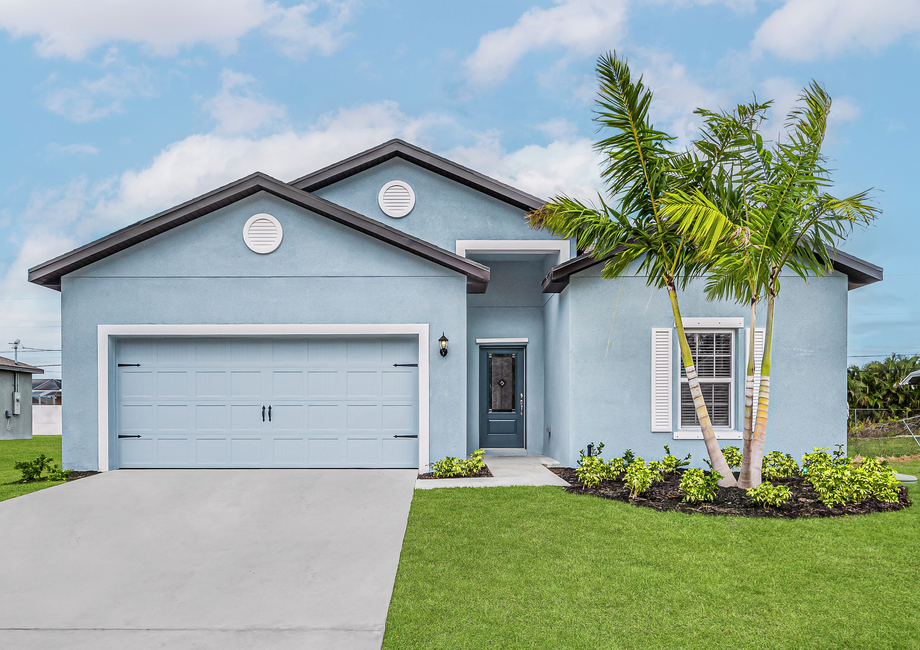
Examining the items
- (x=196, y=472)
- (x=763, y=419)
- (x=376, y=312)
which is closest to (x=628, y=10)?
(x=376, y=312)

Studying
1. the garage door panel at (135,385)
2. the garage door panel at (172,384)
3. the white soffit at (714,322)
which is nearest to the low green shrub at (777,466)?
the white soffit at (714,322)

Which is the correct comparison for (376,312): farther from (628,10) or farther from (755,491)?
(628,10)

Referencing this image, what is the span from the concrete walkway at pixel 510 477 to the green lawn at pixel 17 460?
565 centimetres

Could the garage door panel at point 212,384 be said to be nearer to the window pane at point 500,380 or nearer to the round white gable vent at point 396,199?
the round white gable vent at point 396,199

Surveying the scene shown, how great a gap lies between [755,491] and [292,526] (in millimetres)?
5512

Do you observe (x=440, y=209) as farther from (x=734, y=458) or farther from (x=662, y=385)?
(x=734, y=458)

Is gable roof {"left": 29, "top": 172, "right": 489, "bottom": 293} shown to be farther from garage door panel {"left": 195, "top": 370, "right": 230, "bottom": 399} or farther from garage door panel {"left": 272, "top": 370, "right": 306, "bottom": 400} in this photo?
garage door panel {"left": 272, "top": 370, "right": 306, "bottom": 400}

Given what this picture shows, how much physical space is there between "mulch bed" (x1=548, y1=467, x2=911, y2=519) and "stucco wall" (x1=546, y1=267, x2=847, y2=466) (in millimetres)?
1677

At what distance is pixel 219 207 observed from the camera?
10.2 meters

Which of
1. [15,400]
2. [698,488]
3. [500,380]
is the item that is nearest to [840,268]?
[698,488]

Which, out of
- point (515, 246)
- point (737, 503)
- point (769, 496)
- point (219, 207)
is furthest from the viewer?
point (515, 246)

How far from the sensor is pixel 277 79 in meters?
20.8

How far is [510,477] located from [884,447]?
1070cm

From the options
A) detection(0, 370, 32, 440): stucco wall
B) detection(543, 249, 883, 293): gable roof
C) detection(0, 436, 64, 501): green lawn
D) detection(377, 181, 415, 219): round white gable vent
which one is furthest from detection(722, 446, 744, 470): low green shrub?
detection(0, 370, 32, 440): stucco wall
